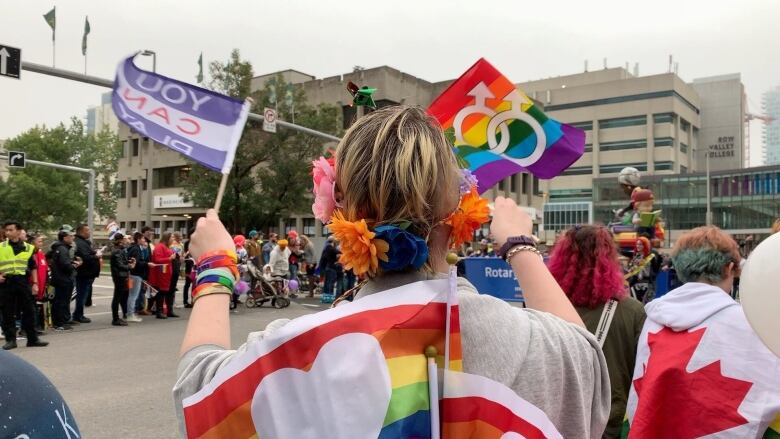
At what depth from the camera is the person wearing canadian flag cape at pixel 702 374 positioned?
2.58 metres

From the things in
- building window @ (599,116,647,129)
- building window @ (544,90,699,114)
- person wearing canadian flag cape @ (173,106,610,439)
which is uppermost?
building window @ (544,90,699,114)

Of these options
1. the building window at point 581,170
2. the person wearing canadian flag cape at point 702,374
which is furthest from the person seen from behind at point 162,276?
the building window at point 581,170

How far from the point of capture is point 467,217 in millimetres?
1486

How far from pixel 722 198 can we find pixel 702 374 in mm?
78781

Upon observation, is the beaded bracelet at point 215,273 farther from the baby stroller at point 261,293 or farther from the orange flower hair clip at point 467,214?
the baby stroller at point 261,293

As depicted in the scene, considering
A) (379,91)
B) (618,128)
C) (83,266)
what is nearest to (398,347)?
(83,266)

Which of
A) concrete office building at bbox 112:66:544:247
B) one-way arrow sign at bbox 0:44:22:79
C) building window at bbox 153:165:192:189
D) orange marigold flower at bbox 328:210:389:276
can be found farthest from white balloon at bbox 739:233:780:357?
building window at bbox 153:165:192:189

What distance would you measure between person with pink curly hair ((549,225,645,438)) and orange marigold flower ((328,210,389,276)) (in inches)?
91.4

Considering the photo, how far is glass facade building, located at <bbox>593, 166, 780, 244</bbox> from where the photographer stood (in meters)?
69.2

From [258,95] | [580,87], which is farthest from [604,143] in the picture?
[258,95]

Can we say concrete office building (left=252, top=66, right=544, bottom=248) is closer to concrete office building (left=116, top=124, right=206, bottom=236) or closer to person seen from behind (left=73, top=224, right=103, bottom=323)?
concrete office building (left=116, top=124, right=206, bottom=236)

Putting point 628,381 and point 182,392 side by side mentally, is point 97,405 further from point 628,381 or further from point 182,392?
point 182,392

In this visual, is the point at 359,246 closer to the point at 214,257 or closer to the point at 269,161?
the point at 214,257

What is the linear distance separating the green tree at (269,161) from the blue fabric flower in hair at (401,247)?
29.4 meters
